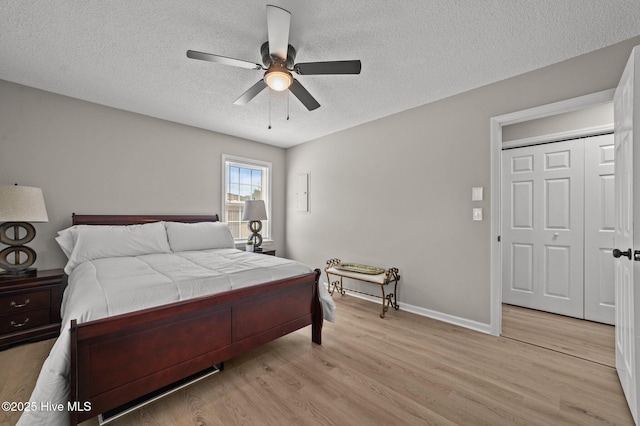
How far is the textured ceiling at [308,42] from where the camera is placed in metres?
1.76

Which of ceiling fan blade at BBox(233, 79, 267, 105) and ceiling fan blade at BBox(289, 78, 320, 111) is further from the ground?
ceiling fan blade at BBox(233, 79, 267, 105)

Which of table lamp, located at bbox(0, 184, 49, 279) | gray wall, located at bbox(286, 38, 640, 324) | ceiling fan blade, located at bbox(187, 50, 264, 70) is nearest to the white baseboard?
gray wall, located at bbox(286, 38, 640, 324)

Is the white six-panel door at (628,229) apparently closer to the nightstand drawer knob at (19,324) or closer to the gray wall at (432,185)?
the gray wall at (432,185)

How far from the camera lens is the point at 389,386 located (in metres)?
1.90

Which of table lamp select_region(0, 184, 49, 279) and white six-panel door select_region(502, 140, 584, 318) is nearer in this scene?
table lamp select_region(0, 184, 49, 279)

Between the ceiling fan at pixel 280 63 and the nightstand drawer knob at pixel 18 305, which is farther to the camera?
the nightstand drawer knob at pixel 18 305

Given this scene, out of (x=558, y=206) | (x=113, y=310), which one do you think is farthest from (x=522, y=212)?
(x=113, y=310)

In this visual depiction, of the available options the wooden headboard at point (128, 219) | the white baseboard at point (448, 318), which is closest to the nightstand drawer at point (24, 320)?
the wooden headboard at point (128, 219)

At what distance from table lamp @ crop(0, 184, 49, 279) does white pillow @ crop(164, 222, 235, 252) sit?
1163mm

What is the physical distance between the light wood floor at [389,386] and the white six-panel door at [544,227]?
1085 mm

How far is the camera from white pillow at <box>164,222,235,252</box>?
3346 millimetres

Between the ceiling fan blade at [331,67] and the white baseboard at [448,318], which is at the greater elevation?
the ceiling fan blade at [331,67]

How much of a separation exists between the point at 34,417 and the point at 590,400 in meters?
3.16

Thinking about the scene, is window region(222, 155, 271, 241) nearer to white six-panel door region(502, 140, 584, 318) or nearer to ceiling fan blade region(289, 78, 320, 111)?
ceiling fan blade region(289, 78, 320, 111)
